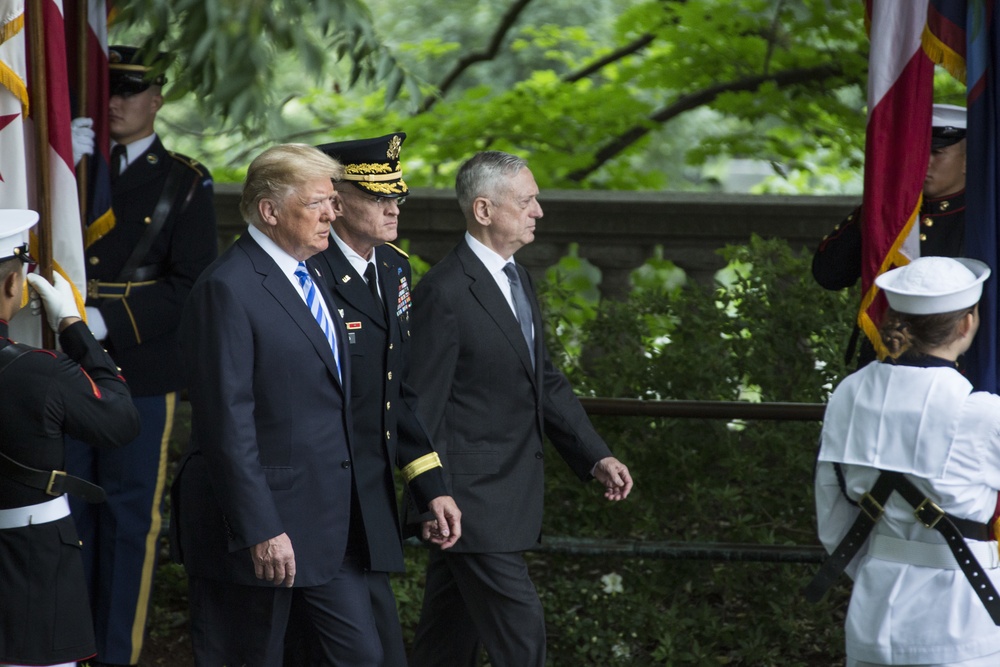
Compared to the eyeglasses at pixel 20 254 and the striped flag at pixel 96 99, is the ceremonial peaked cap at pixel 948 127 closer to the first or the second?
the eyeglasses at pixel 20 254

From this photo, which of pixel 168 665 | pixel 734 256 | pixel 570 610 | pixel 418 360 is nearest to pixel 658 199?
pixel 734 256

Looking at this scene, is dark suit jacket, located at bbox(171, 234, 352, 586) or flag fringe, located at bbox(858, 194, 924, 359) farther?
flag fringe, located at bbox(858, 194, 924, 359)

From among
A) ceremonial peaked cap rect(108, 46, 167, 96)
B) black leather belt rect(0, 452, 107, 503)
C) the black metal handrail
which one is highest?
ceremonial peaked cap rect(108, 46, 167, 96)

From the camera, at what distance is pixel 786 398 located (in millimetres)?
5898

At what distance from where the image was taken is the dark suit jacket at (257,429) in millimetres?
3781

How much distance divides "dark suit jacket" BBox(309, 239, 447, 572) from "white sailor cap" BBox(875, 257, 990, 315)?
4.81ft

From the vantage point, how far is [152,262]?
5484mm

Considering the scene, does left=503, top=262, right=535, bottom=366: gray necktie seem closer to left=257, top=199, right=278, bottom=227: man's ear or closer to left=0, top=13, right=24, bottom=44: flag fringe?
left=257, top=199, right=278, bottom=227: man's ear

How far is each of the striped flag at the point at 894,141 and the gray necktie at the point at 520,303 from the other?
3.46 feet

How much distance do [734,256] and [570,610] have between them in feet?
5.63

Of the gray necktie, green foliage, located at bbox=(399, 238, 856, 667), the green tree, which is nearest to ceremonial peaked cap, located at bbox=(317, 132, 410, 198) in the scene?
the gray necktie

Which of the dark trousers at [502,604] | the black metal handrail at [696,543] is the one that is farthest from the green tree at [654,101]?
the dark trousers at [502,604]

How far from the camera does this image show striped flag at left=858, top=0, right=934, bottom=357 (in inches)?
175

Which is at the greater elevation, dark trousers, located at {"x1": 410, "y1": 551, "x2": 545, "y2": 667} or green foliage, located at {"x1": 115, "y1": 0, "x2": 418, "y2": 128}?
green foliage, located at {"x1": 115, "y1": 0, "x2": 418, "y2": 128}
